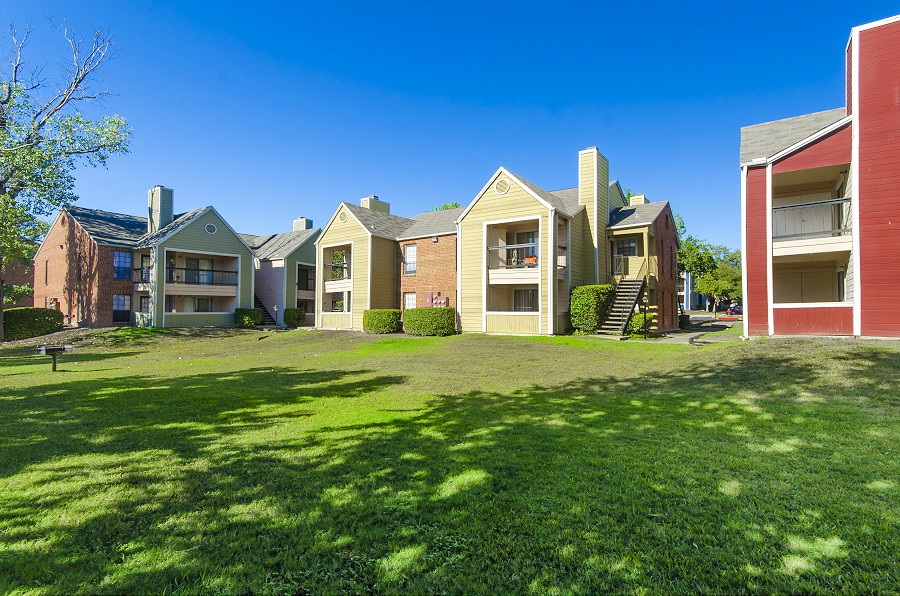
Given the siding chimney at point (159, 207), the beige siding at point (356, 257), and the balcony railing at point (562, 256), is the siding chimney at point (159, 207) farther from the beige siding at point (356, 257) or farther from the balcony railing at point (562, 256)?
the balcony railing at point (562, 256)

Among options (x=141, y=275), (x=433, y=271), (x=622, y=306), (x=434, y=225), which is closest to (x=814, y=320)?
(x=622, y=306)

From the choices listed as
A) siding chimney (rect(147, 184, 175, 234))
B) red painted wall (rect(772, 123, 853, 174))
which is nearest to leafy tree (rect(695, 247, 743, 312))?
red painted wall (rect(772, 123, 853, 174))

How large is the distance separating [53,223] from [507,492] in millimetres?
44759

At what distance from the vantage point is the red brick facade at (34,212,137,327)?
3003 centimetres

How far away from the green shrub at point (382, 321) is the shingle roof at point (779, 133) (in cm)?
1836

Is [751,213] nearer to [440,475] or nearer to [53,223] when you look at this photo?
[440,475]

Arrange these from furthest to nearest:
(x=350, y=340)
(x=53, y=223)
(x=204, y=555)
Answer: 1. (x=53, y=223)
2. (x=350, y=340)
3. (x=204, y=555)

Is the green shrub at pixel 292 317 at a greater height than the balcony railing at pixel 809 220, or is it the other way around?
the balcony railing at pixel 809 220

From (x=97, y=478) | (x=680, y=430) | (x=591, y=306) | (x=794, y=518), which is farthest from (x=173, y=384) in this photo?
(x=591, y=306)

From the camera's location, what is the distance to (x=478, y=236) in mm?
23469

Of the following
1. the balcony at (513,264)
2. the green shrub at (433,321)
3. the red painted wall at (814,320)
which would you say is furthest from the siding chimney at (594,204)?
the red painted wall at (814,320)

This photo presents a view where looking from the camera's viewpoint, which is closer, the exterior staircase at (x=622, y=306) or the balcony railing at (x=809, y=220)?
the balcony railing at (x=809, y=220)

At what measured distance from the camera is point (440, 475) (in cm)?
441

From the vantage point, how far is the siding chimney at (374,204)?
32719 mm
